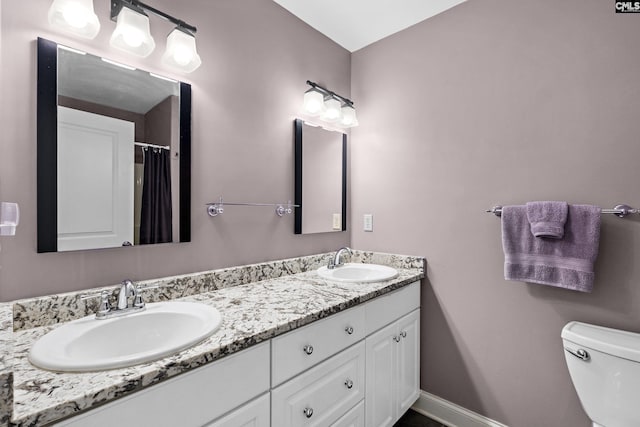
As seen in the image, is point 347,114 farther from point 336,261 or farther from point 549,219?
point 549,219

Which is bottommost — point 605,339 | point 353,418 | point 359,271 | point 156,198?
point 353,418

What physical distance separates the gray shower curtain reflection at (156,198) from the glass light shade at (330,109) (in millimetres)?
1030

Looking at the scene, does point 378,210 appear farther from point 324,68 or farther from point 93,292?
point 93,292

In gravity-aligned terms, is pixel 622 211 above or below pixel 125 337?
above

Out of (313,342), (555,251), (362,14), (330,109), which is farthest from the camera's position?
(330,109)

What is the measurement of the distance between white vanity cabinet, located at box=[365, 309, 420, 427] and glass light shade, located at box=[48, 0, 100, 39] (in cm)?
164

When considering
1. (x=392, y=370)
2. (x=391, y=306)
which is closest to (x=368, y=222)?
(x=391, y=306)

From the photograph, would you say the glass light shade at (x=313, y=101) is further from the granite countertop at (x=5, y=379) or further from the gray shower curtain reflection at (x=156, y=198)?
the granite countertop at (x=5, y=379)

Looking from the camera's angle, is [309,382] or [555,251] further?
[555,251]

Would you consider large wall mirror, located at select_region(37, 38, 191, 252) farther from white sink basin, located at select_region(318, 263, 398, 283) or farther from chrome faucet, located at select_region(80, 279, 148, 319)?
white sink basin, located at select_region(318, 263, 398, 283)

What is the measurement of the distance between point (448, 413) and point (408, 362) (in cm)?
39

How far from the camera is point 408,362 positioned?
1.76 meters

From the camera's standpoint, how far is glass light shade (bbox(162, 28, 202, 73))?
4.18 ft

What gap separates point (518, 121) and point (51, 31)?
2.01 meters
